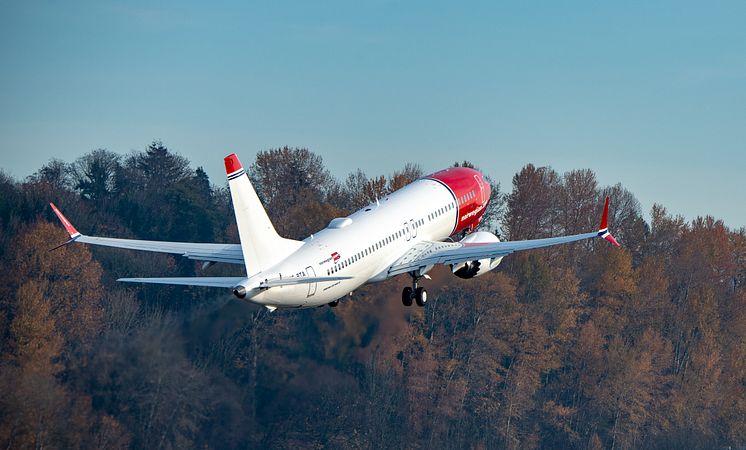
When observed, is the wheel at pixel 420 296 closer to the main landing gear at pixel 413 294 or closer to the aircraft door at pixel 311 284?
the main landing gear at pixel 413 294

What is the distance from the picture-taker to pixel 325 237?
64.8 m

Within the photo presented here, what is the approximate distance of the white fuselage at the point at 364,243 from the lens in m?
61.5

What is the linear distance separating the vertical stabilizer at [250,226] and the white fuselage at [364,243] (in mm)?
463

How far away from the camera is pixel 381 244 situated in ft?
223

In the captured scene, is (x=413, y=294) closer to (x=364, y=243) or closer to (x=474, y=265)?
(x=474, y=265)

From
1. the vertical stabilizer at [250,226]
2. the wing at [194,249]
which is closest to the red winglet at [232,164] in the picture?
the vertical stabilizer at [250,226]

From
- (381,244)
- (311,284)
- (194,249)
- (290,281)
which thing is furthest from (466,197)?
(290,281)

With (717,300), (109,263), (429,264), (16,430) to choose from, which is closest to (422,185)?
(429,264)

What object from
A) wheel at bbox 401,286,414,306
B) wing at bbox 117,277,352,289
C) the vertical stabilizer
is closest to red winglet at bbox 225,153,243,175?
the vertical stabilizer

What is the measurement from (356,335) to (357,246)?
7517mm

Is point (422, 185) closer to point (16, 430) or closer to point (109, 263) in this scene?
point (16, 430)

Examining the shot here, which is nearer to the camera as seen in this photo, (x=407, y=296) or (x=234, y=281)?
(x=234, y=281)

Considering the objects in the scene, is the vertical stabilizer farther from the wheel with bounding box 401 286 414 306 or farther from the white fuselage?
the wheel with bounding box 401 286 414 306

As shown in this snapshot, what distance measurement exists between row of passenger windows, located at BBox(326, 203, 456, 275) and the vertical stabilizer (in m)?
3.09
